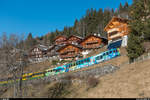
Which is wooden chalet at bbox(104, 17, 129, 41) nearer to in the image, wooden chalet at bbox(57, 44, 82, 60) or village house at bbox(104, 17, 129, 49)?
village house at bbox(104, 17, 129, 49)

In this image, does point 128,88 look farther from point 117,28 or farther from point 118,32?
point 117,28

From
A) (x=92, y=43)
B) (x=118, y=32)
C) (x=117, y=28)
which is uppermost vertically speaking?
(x=117, y=28)

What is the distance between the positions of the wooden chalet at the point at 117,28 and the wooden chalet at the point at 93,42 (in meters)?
5.88

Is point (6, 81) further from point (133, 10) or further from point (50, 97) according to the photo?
point (133, 10)

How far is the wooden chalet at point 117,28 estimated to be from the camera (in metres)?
42.2

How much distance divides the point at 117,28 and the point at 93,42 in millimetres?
12203

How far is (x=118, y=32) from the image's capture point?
44.0 metres

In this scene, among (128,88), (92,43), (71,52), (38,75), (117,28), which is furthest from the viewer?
(71,52)

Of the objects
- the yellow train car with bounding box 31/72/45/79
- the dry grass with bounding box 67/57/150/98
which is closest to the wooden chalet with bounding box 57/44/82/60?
the yellow train car with bounding box 31/72/45/79

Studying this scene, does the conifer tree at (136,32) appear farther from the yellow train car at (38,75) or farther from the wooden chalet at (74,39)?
the wooden chalet at (74,39)

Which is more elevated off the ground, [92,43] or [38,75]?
[92,43]

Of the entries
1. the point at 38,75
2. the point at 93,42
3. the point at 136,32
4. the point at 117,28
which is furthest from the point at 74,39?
the point at 136,32

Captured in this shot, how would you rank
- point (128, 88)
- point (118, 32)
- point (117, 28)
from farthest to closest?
point (117, 28) → point (118, 32) → point (128, 88)

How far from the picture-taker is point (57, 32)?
108 metres
